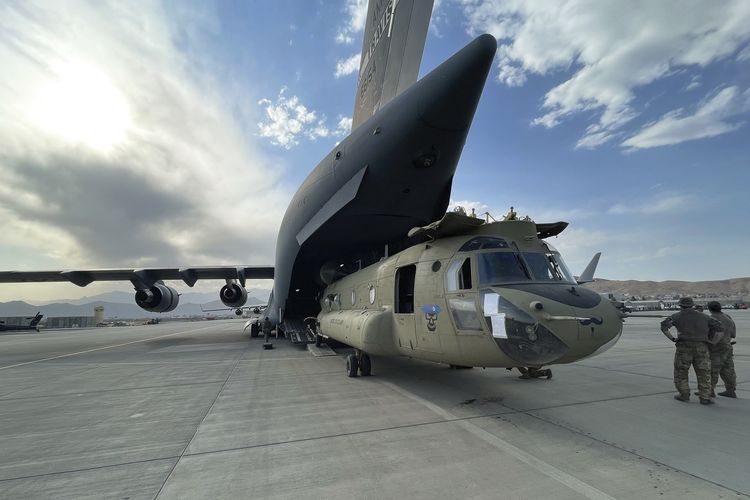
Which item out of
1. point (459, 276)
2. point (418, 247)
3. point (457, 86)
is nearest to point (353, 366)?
point (418, 247)

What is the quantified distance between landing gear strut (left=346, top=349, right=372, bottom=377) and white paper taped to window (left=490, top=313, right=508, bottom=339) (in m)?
4.21

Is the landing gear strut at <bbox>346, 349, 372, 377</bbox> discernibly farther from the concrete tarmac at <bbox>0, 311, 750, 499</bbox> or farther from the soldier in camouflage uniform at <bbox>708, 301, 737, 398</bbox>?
the soldier in camouflage uniform at <bbox>708, 301, 737, 398</bbox>

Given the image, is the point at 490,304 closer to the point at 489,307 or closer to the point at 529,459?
the point at 489,307

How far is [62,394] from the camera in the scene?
288 inches

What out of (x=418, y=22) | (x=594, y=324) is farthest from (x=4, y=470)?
(x=418, y=22)

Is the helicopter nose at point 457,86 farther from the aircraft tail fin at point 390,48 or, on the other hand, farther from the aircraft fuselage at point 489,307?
the aircraft tail fin at point 390,48

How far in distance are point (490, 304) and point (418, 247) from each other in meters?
2.35

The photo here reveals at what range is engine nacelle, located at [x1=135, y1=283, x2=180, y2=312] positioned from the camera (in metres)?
20.0

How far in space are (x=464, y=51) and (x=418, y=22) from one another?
4.31m

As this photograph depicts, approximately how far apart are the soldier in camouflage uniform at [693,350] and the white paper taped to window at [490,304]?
317cm

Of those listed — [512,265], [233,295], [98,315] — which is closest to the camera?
[512,265]

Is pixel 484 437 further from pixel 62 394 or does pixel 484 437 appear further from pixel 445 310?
pixel 62 394

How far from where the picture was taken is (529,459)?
146 inches

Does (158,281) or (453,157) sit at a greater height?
(453,157)
